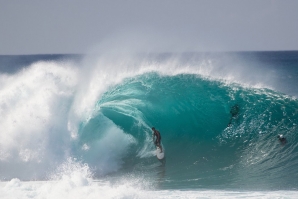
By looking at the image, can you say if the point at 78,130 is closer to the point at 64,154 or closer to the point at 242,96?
the point at 64,154

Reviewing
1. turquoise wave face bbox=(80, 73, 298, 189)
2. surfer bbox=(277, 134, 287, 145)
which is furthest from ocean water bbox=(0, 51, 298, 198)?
surfer bbox=(277, 134, 287, 145)

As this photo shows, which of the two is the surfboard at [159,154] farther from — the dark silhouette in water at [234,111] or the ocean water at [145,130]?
the dark silhouette in water at [234,111]

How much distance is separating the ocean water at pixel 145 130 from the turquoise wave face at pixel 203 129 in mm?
37

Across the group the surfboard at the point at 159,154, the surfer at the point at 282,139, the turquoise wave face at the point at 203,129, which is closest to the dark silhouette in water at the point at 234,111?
the turquoise wave face at the point at 203,129

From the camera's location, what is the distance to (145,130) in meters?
14.0

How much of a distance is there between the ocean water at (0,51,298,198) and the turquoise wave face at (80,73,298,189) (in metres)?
0.04

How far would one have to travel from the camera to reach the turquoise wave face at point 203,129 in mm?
10727

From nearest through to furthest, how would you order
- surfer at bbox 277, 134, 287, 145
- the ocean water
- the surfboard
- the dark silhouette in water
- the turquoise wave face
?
the ocean water < the turquoise wave face < the surfboard < surfer at bbox 277, 134, 287, 145 < the dark silhouette in water

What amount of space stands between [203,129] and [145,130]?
85.0 inches

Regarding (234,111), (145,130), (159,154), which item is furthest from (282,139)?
(145,130)

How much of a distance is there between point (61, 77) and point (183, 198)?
7799 mm

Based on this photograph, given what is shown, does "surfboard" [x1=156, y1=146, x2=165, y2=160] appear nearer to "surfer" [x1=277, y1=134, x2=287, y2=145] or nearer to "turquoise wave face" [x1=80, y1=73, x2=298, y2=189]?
"turquoise wave face" [x1=80, y1=73, x2=298, y2=189]

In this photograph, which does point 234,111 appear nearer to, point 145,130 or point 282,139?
point 282,139

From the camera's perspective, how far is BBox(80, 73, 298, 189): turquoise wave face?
10.7m
